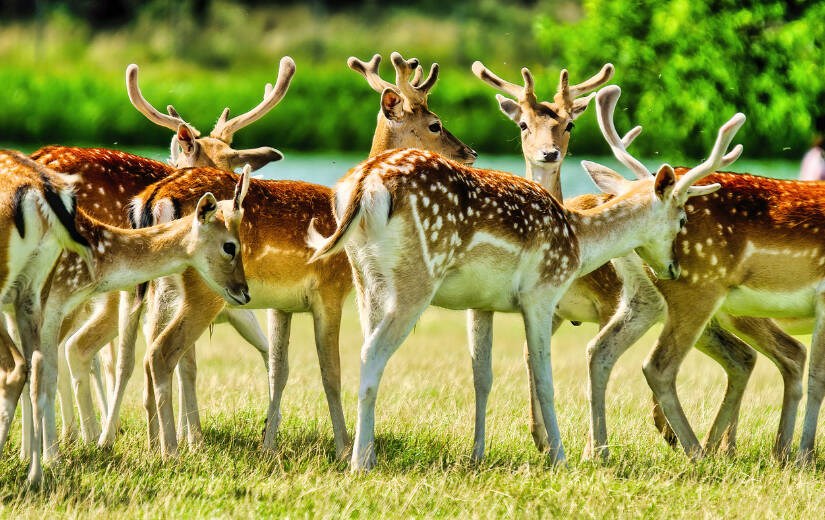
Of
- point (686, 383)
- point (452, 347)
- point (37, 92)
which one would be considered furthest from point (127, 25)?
point (686, 383)

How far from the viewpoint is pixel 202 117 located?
1180 inches

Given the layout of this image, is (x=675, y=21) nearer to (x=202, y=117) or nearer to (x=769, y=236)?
(x=769, y=236)

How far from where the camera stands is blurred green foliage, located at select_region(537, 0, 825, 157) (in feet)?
60.0

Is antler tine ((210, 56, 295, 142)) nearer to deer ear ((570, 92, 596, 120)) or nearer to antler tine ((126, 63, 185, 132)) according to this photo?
antler tine ((126, 63, 185, 132))

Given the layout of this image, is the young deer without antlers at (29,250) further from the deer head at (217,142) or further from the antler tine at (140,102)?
the antler tine at (140,102)

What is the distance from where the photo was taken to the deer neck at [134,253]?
654 cm

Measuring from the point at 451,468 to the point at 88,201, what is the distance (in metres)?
2.38

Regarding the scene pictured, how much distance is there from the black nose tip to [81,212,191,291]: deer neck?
96.9 inches

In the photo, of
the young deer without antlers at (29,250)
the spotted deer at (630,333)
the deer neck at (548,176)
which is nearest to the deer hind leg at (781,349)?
the spotted deer at (630,333)

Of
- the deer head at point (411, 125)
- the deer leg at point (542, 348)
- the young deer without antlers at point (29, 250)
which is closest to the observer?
the young deer without antlers at point (29, 250)

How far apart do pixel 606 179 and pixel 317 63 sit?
25070 mm

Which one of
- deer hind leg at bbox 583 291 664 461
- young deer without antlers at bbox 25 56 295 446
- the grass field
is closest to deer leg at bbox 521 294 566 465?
the grass field

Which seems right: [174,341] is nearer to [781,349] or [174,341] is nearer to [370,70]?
[370,70]

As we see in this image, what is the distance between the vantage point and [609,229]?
23.6 feet
